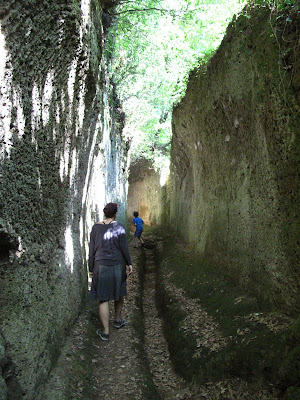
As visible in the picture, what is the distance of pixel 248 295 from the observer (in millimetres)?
5227

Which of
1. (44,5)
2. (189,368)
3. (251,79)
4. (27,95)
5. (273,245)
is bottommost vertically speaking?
(189,368)

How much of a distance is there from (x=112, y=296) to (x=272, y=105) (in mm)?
3734

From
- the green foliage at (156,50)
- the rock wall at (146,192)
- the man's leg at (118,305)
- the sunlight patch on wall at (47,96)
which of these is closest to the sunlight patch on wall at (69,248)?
the man's leg at (118,305)

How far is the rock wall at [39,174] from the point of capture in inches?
120

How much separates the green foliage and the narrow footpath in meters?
6.32

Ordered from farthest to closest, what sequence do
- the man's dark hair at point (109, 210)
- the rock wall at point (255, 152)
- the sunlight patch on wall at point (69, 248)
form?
the man's dark hair at point (109, 210) < the sunlight patch on wall at point (69, 248) < the rock wall at point (255, 152)

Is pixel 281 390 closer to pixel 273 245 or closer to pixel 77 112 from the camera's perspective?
pixel 273 245

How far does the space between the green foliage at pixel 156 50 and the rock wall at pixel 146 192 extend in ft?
11.8

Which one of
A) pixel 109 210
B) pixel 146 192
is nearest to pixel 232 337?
pixel 109 210

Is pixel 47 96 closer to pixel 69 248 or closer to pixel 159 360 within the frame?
pixel 69 248

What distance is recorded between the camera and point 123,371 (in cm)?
452

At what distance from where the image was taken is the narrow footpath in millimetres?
3725

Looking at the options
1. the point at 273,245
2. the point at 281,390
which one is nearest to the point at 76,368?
the point at 281,390

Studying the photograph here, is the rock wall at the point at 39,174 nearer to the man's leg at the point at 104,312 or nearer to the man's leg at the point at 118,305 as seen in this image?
the man's leg at the point at 104,312
